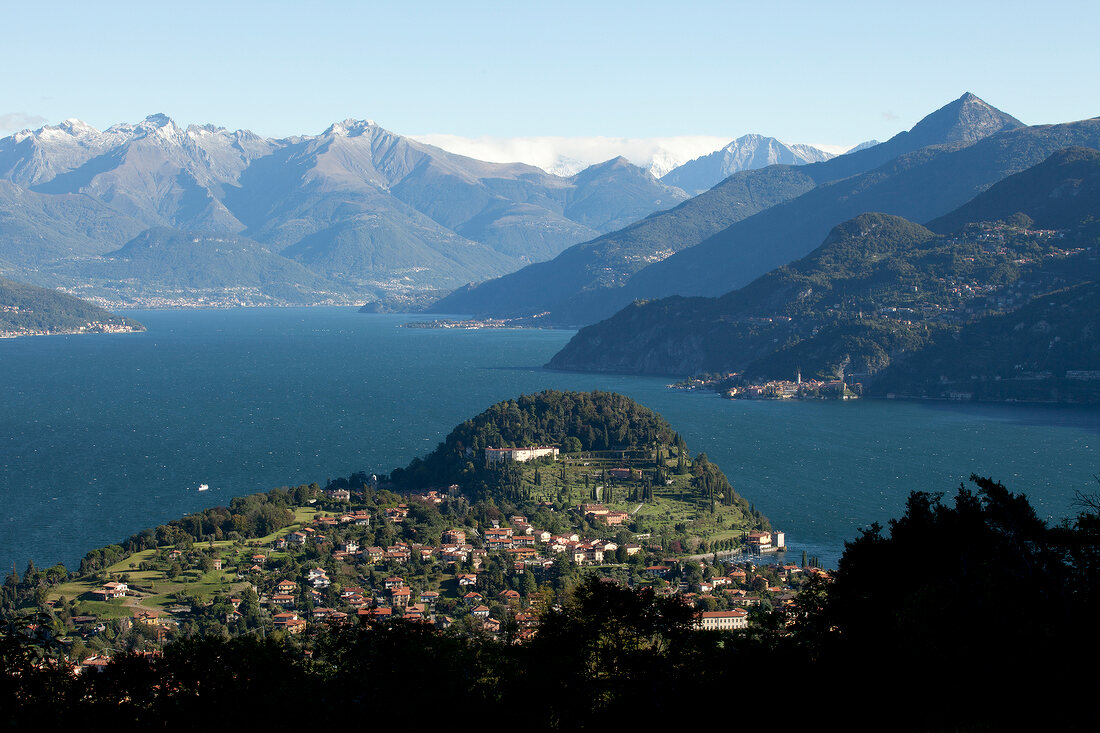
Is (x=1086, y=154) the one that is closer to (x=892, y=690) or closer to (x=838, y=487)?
(x=838, y=487)

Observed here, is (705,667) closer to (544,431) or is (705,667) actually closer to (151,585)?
(151,585)

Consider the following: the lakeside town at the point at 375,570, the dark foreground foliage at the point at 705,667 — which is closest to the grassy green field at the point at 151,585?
the lakeside town at the point at 375,570

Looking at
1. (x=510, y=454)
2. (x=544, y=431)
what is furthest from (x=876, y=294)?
(x=510, y=454)

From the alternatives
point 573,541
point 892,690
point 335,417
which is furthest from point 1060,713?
point 335,417

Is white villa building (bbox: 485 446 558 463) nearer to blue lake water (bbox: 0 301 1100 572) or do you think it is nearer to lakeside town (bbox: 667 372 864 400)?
blue lake water (bbox: 0 301 1100 572)

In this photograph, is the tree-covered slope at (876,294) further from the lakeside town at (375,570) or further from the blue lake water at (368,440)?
the lakeside town at (375,570)
